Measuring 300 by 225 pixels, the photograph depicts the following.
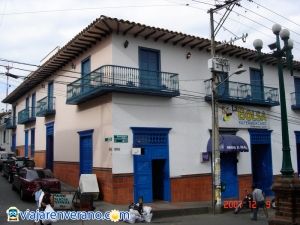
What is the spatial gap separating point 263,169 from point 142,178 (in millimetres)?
9247

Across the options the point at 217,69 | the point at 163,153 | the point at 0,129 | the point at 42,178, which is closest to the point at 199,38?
the point at 217,69

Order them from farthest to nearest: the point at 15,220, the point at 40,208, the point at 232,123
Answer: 1. the point at 232,123
2. the point at 15,220
3. the point at 40,208

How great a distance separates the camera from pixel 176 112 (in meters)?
14.5

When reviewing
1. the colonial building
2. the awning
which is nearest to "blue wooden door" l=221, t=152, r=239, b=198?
the colonial building

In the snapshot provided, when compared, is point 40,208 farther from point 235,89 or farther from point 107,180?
point 235,89

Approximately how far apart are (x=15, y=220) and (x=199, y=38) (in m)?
11.6

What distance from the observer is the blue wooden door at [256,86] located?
56.8 ft

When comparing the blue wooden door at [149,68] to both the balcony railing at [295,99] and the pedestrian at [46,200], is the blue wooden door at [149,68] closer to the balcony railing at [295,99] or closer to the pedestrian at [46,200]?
the pedestrian at [46,200]

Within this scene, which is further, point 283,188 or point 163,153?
point 163,153

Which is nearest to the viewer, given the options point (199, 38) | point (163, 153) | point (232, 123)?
point (163, 153)

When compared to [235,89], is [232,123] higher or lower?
lower

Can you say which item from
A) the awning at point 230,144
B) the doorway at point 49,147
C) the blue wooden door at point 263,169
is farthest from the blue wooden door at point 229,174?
the doorway at point 49,147

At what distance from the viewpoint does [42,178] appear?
1295cm

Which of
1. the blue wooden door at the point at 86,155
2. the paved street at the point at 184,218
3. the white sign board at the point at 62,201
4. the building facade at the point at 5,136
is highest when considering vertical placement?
the building facade at the point at 5,136
